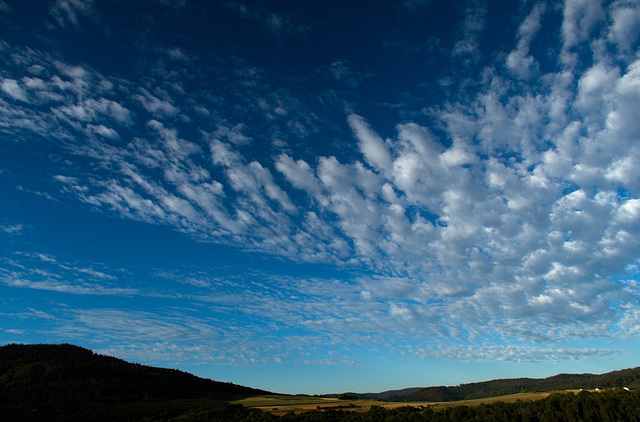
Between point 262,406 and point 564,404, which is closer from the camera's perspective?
point 564,404

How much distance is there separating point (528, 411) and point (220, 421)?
161 m

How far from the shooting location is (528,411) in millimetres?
166375

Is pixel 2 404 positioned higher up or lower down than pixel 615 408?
higher up

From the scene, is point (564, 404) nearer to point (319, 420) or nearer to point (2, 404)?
point (319, 420)

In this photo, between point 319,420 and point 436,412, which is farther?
point 436,412

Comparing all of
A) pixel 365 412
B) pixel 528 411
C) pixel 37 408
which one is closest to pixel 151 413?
pixel 37 408

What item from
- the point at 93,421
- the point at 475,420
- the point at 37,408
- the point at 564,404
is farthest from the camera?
the point at 37,408

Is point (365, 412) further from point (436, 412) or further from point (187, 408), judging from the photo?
point (187, 408)

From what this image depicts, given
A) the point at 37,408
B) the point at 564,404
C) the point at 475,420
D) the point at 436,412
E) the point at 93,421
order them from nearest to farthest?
the point at 475,420, the point at 436,412, the point at 564,404, the point at 93,421, the point at 37,408

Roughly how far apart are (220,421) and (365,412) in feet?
244

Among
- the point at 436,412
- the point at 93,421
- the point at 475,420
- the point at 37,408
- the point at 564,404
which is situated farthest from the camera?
the point at 37,408

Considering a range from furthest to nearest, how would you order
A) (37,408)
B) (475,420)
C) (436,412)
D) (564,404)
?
(37,408) → (564,404) → (436,412) → (475,420)

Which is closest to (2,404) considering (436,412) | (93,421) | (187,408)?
(93,421)

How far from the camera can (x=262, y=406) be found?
636 feet
